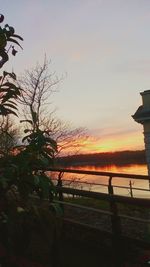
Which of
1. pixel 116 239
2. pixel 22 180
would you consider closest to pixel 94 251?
pixel 116 239

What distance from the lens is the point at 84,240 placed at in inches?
235

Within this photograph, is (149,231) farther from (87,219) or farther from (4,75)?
(4,75)

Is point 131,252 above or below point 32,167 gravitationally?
below

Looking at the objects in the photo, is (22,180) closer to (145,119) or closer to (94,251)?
(94,251)

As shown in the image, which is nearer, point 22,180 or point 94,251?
point 22,180

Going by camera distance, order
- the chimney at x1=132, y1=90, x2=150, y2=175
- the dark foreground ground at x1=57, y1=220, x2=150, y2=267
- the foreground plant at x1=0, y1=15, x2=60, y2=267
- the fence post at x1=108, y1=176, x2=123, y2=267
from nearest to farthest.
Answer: the foreground plant at x1=0, y1=15, x2=60, y2=267
the fence post at x1=108, y1=176, x2=123, y2=267
the dark foreground ground at x1=57, y1=220, x2=150, y2=267
the chimney at x1=132, y1=90, x2=150, y2=175

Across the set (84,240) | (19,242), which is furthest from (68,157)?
(19,242)

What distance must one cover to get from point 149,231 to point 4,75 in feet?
30.6

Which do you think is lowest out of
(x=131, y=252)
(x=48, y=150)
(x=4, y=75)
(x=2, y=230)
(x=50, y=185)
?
(x=131, y=252)

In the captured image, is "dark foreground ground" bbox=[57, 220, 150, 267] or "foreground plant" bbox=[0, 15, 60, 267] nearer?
"foreground plant" bbox=[0, 15, 60, 267]

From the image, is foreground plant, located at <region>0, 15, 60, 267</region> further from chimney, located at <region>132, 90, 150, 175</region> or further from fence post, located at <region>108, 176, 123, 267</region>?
chimney, located at <region>132, 90, 150, 175</region>

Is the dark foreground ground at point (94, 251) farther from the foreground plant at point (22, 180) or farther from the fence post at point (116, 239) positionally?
the foreground plant at point (22, 180)

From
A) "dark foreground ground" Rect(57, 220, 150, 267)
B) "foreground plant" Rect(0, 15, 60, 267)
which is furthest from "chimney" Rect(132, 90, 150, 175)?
"foreground plant" Rect(0, 15, 60, 267)

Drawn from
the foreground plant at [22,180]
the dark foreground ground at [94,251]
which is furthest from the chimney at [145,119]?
the foreground plant at [22,180]
